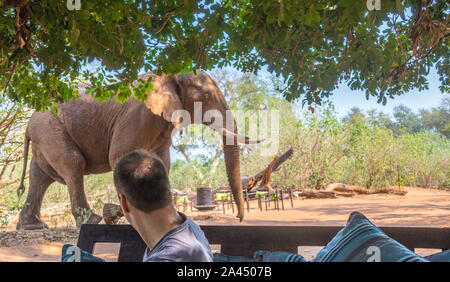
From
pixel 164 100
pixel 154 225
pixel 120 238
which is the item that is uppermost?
pixel 164 100

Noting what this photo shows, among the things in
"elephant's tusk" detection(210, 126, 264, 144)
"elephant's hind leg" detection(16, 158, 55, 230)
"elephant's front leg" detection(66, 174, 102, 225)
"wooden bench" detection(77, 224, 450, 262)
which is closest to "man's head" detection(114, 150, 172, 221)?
"wooden bench" detection(77, 224, 450, 262)

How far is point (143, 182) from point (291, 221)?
588cm

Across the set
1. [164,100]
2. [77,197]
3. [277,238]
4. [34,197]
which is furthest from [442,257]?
[34,197]

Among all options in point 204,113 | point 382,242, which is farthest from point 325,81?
point 382,242

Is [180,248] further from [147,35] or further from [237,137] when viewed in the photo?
[237,137]

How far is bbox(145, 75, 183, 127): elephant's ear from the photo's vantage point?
3.47 metres

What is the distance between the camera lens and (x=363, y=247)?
3.06 ft

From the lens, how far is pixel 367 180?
11594mm

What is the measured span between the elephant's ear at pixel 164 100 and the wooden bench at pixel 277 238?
86.4 inches

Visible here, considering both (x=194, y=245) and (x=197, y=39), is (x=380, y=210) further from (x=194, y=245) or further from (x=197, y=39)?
(x=194, y=245)

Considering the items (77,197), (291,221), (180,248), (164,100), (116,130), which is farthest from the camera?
(291,221)

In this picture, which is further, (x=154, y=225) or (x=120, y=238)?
(x=120, y=238)

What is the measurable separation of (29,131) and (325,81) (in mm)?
3514

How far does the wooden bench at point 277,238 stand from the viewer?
117 cm
